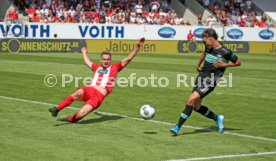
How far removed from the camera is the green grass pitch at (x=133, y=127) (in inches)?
362

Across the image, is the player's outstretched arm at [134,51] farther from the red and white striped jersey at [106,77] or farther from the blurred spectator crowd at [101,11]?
the blurred spectator crowd at [101,11]

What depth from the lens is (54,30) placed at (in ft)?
142

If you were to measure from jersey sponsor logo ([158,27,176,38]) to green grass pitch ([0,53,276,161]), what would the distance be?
2792 cm

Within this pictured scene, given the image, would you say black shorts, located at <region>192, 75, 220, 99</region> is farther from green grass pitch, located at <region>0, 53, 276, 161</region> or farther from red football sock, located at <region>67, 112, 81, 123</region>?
red football sock, located at <region>67, 112, 81, 123</region>

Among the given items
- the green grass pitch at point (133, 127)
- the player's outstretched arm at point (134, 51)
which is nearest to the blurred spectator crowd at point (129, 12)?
the green grass pitch at point (133, 127)

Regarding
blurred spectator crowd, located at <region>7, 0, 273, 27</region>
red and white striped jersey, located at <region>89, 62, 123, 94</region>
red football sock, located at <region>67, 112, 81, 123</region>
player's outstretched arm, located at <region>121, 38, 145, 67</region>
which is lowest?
blurred spectator crowd, located at <region>7, 0, 273, 27</region>

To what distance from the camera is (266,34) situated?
172 feet

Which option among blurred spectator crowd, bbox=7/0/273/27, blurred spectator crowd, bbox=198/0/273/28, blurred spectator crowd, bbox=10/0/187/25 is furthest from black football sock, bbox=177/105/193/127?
blurred spectator crowd, bbox=198/0/273/28

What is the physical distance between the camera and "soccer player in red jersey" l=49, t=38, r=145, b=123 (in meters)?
11.9

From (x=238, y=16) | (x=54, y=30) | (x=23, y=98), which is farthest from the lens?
Result: (x=238, y=16)

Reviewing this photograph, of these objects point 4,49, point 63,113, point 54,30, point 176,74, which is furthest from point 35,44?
point 63,113

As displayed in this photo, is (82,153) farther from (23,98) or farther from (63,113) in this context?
(23,98)

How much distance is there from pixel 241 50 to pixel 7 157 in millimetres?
38875

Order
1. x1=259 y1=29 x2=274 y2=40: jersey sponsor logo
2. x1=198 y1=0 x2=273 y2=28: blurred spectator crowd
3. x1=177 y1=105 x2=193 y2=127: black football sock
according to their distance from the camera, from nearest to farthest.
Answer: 1. x1=177 y1=105 x2=193 y2=127: black football sock
2. x1=259 y1=29 x2=274 y2=40: jersey sponsor logo
3. x1=198 y1=0 x2=273 y2=28: blurred spectator crowd
